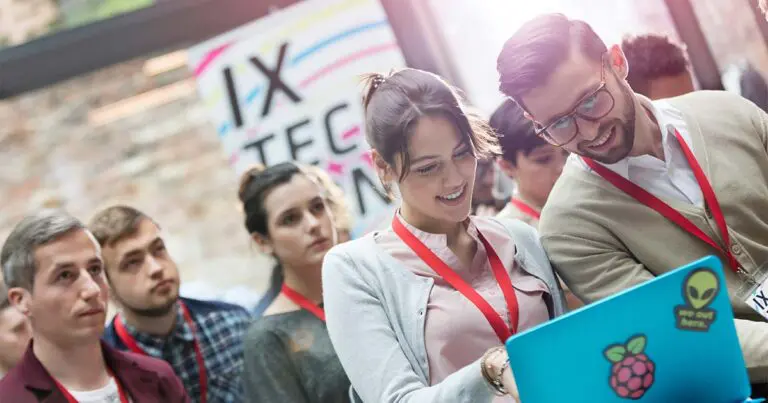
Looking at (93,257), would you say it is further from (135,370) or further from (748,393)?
(748,393)

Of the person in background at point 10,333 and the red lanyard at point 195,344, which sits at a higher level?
the person in background at point 10,333

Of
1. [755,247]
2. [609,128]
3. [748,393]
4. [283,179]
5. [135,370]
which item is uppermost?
[283,179]

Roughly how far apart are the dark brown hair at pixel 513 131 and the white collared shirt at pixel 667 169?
0.22 m

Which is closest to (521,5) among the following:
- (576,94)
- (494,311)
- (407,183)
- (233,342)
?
(576,94)

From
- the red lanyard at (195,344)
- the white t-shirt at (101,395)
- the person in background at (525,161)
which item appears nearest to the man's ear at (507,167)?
the person in background at (525,161)

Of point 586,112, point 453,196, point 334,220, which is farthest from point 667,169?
point 334,220

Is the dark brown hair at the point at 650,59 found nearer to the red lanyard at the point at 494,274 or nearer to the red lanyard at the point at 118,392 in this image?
the red lanyard at the point at 494,274

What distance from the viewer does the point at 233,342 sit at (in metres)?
2.69

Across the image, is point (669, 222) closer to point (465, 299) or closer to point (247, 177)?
point (465, 299)

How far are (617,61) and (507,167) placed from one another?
44cm

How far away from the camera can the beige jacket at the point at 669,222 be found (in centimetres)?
201

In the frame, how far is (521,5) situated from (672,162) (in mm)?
669

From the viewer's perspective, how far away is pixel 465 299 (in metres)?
1.96

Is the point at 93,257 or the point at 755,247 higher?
the point at 93,257
